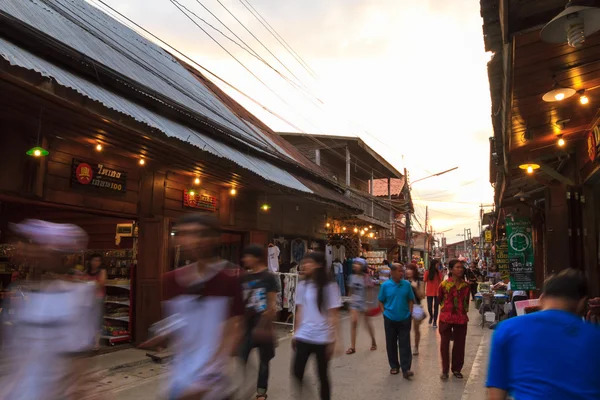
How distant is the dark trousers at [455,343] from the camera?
6887 mm

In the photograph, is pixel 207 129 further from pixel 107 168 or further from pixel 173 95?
pixel 107 168

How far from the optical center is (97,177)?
810cm

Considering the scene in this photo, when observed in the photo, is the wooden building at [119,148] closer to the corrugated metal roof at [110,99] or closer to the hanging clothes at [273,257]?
the corrugated metal roof at [110,99]

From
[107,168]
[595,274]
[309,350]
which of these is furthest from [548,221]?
[107,168]

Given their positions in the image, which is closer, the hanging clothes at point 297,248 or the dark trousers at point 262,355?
the dark trousers at point 262,355

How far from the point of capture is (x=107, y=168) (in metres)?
8.31

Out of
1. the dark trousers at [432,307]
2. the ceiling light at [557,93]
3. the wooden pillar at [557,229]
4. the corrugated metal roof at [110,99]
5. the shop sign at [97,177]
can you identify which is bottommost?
the dark trousers at [432,307]

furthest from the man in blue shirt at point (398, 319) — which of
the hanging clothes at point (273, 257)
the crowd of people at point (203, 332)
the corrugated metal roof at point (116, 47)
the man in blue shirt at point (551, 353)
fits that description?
the hanging clothes at point (273, 257)

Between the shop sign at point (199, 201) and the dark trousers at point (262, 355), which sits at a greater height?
the shop sign at point (199, 201)

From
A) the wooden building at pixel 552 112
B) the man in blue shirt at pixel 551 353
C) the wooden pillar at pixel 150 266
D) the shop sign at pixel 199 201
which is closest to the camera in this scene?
the man in blue shirt at pixel 551 353

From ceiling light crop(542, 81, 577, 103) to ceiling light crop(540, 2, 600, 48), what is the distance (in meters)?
1.49

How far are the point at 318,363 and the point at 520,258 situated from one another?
740 centimetres

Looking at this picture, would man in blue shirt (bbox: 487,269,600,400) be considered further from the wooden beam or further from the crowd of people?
the wooden beam

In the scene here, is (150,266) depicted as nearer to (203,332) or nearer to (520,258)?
(203,332)
